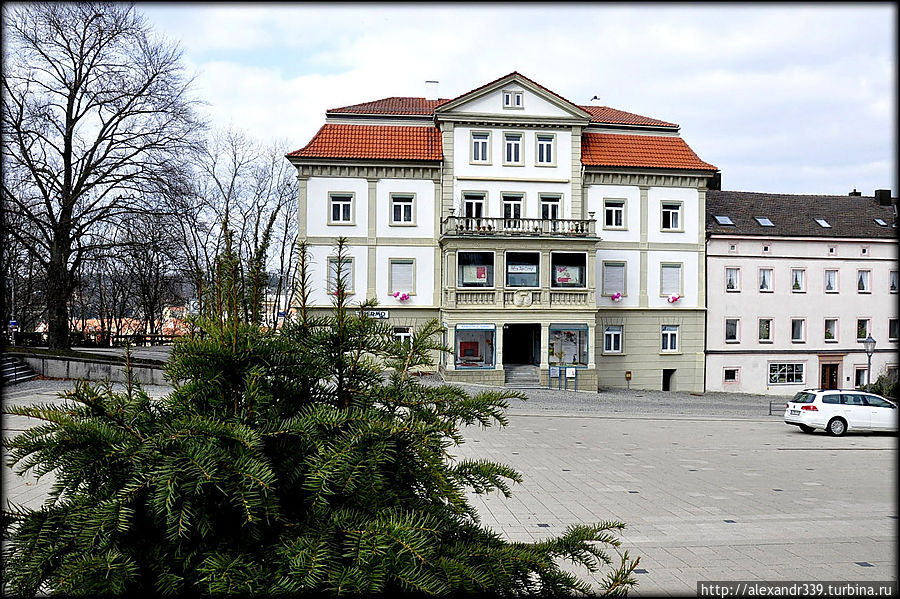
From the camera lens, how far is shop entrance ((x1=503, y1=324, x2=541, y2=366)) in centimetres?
3272

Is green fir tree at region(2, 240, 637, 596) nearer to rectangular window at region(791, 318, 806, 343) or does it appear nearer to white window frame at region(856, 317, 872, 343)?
rectangular window at region(791, 318, 806, 343)

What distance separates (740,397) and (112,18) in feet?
110

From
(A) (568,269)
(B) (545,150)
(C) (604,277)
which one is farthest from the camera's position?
(C) (604,277)

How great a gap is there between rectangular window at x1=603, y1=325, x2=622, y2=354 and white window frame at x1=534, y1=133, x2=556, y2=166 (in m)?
8.95

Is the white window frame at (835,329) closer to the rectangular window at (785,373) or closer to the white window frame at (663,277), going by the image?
the rectangular window at (785,373)

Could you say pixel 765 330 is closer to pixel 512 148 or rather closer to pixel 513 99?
pixel 512 148

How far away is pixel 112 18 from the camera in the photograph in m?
24.3

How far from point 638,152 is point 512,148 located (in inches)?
273

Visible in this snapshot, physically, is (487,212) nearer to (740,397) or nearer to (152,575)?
(740,397)

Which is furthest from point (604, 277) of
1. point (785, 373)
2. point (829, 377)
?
point (829, 377)

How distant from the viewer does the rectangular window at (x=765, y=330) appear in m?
35.1

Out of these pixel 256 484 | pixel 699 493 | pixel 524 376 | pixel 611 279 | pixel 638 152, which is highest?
pixel 638 152

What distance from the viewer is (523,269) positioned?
3045 cm

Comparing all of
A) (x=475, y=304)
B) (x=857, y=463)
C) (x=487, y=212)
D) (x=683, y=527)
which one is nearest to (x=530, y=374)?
(x=475, y=304)
